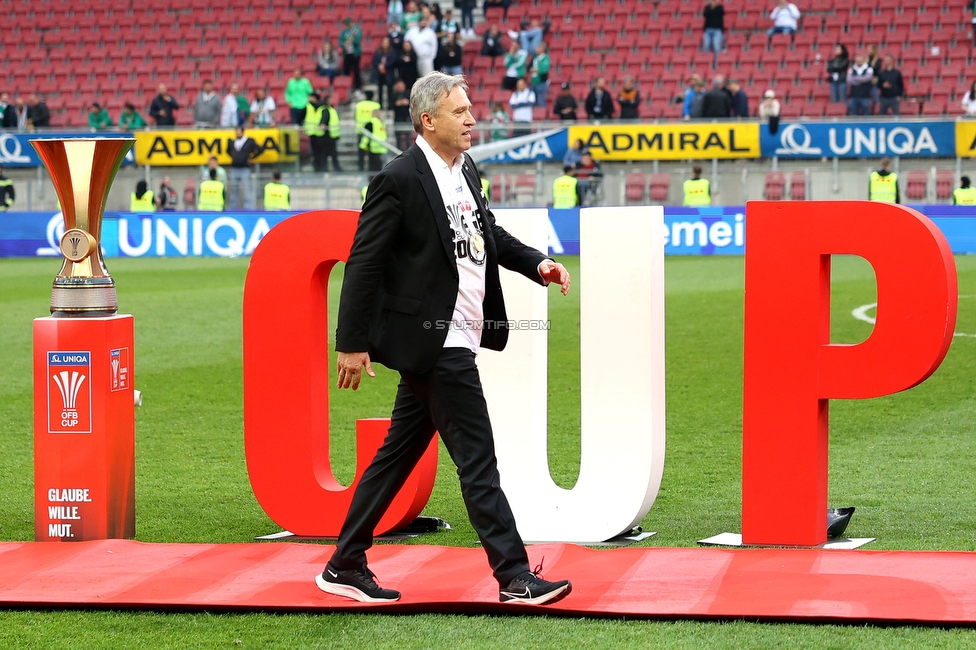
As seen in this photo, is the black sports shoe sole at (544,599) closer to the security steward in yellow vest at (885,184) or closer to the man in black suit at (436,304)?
the man in black suit at (436,304)

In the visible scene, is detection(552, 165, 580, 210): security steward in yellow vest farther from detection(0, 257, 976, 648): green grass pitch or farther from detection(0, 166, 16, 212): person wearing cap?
detection(0, 166, 16, 212): person wearing cap

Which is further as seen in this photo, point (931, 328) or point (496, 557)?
point (931, 328)

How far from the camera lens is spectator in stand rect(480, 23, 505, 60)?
93.8 feet

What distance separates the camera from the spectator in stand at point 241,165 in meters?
24.6

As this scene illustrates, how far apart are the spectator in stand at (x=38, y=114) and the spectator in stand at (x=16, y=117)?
0.14 metres

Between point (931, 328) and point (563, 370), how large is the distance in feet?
18.9

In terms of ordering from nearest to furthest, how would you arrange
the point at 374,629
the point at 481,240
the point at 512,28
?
the point at 374,629 < the point at 481,240 < the point at 512,28

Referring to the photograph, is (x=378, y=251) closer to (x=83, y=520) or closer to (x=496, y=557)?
(x=496, y=557)

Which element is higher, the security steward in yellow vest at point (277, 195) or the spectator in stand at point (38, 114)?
the spectator in stand at point (38, 114)

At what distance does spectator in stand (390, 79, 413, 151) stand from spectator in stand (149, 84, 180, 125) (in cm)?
469

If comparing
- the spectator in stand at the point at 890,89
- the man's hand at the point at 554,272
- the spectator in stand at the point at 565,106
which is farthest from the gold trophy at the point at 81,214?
the spectator in stand at the point at 890,89

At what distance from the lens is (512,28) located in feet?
98.9

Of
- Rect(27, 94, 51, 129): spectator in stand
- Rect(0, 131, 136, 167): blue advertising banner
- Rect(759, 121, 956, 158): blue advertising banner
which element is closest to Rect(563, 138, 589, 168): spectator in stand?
Rect(759, 121, 956, 158): blue advertising banner

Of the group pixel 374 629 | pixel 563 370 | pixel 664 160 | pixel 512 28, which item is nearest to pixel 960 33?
pixel 664 160
